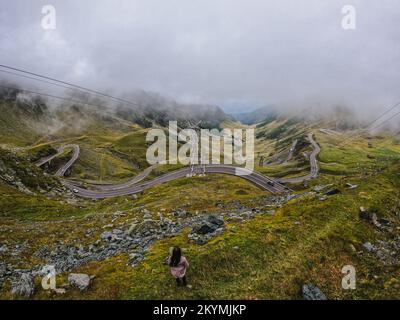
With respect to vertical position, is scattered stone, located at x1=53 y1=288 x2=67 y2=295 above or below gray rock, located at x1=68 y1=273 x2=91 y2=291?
below

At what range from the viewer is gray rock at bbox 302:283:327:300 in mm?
21156

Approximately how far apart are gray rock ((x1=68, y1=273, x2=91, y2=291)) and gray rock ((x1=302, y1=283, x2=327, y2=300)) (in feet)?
53.5

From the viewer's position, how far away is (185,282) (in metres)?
21.5

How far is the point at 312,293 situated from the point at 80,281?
17.5 m

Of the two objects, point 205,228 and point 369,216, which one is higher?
point 369,216

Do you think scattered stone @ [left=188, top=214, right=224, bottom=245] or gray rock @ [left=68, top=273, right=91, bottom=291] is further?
scattered stone @ [left=188, top=214, right=224, bottom=245]

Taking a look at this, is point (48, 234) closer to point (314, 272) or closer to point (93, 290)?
point (93, 290)

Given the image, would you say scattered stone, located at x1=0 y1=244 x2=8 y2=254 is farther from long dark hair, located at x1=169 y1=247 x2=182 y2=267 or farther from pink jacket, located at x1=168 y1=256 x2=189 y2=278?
long dark hair, located at x1=169 y1=247 x2=182 y2=267

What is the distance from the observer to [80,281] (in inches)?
876

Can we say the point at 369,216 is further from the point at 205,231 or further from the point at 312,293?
the point at 205,231

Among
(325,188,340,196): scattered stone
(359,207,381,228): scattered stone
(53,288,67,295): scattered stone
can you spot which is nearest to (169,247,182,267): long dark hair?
(53,288,67,295): scattered stone

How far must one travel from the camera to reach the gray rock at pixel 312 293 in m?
21.2

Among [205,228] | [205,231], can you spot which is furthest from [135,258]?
[205,228]
